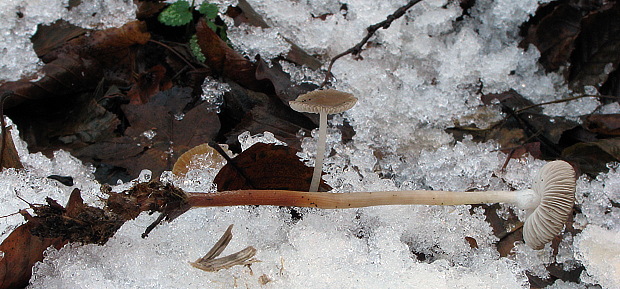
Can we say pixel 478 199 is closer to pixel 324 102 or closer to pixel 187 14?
pixel 324 102

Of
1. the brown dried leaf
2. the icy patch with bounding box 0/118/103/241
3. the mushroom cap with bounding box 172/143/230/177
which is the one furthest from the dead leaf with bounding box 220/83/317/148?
the brown dried leaf

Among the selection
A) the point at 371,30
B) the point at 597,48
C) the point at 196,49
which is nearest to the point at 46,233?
the point at 196,49

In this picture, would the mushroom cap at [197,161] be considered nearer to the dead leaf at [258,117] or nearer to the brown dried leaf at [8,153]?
the dead leaf at [258,117]

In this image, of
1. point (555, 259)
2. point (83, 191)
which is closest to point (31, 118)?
point (83, 191)

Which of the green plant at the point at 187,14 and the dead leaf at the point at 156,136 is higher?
the green plant at the point at 187,14

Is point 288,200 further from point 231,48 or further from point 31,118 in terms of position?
point 31,118

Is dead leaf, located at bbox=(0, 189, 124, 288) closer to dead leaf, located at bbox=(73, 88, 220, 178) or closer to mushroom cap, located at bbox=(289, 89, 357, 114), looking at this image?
dead leaf, located at bbox=(73, 88, 220, 178)

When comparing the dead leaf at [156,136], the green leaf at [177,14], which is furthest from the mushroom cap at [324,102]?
the green leaf at [177,14]
